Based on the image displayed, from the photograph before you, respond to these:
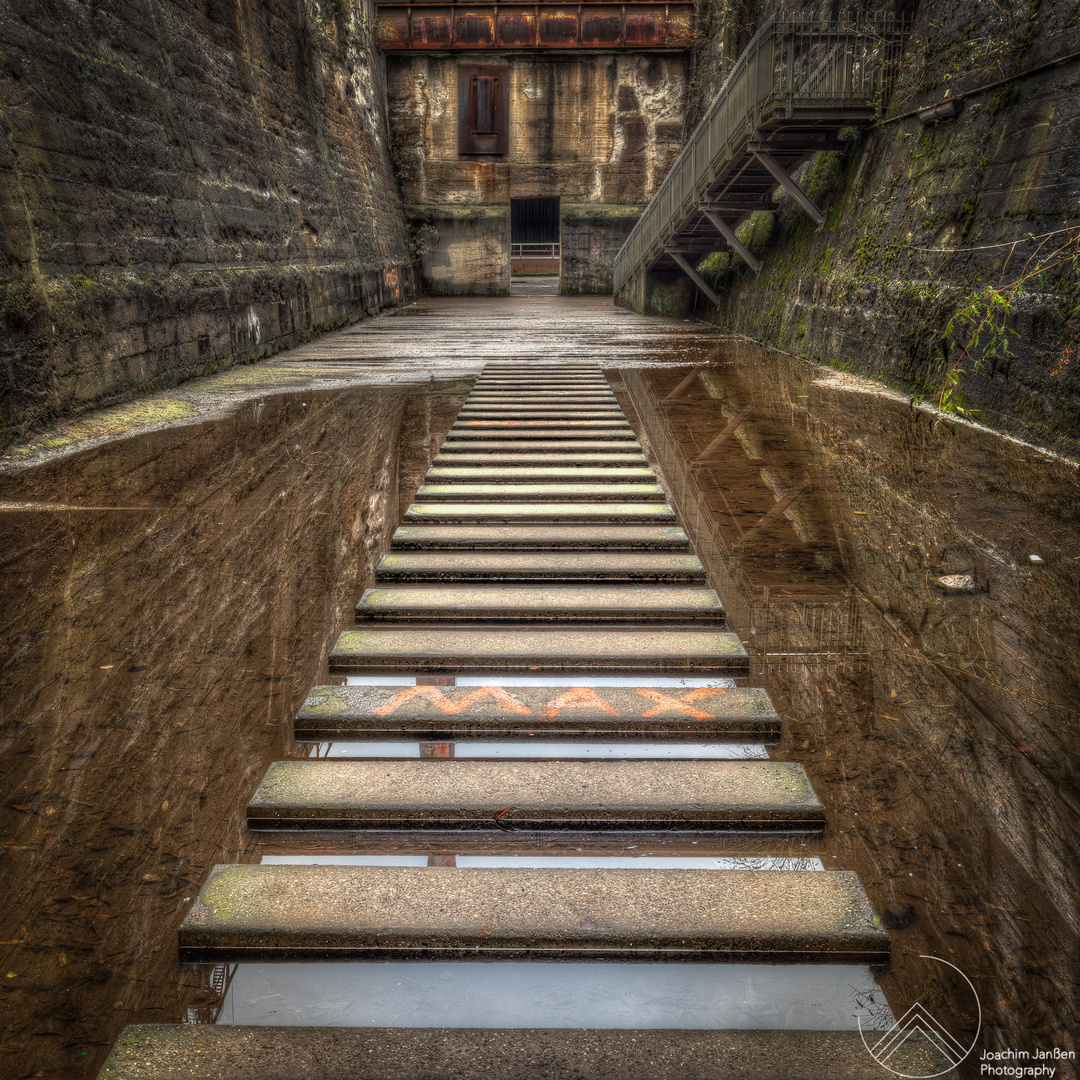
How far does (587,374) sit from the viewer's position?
8.16 meters

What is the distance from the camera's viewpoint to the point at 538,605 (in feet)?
9.81

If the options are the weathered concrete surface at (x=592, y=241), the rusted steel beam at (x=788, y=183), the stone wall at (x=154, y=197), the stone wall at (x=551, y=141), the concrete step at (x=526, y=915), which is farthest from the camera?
the weathered concrete surface at (x=592, y=241)

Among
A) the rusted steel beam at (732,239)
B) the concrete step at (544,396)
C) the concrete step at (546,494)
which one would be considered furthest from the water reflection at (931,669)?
the rusted steel beam at (732,239)

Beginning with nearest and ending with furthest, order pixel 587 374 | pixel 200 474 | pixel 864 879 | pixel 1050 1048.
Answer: pixel 1050 1048
pixel 864 879
pixel 200 474
pixel 587 374

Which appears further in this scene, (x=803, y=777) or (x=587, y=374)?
(x=587, y=374)

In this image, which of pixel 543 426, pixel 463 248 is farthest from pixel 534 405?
pixel 463 248

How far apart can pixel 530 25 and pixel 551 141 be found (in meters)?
2.69

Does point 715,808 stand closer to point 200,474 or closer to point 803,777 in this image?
point 803,777

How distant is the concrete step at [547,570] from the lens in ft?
10.8

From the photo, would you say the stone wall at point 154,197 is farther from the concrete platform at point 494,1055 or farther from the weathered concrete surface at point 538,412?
the concrete platform at point 494,1055

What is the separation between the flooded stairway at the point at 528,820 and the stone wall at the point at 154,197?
13.0 ft

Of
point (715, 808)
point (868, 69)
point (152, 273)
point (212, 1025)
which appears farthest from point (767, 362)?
point (212, 1025)

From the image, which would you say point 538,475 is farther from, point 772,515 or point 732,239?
point 732,239

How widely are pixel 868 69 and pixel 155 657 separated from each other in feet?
29.7
